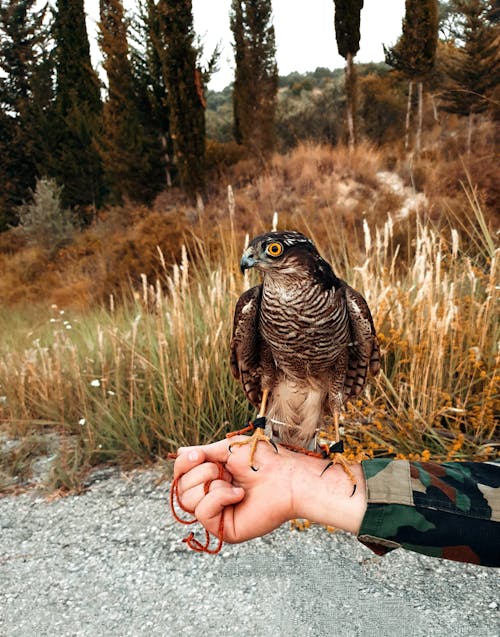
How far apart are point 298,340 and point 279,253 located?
1.04 feet

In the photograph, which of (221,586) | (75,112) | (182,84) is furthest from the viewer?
(75,112)

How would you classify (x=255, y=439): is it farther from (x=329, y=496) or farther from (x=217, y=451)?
(x=329, y=496)

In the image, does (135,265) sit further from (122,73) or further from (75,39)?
(75,39)

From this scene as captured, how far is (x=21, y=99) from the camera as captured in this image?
20.9m

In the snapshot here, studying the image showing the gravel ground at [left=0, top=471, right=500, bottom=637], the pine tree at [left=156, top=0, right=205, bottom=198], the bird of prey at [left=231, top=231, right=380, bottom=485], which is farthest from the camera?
the pine tree at [left=156, top=0, right=205, bottom=198]

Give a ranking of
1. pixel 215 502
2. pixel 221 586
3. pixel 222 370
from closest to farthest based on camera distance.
Result: pixel 215 502, pixel 221 586, pixel 222 370

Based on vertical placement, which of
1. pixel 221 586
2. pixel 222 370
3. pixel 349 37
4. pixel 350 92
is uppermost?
pixel 349 37

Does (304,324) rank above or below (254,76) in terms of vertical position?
below

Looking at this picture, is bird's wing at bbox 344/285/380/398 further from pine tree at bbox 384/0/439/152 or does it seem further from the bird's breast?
pine tree at bbox 384/0/439/152

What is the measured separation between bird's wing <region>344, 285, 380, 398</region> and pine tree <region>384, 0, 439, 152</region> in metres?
16.7

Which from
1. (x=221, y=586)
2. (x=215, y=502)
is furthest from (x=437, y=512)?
(x=221, y=586)

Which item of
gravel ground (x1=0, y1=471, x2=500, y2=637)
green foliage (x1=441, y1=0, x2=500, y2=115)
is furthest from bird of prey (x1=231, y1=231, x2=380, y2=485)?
green foliage (x1=441, y1=0, x2=500, y2=115)

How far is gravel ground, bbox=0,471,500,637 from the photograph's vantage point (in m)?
2.07

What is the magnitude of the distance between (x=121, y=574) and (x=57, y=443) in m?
1.77
